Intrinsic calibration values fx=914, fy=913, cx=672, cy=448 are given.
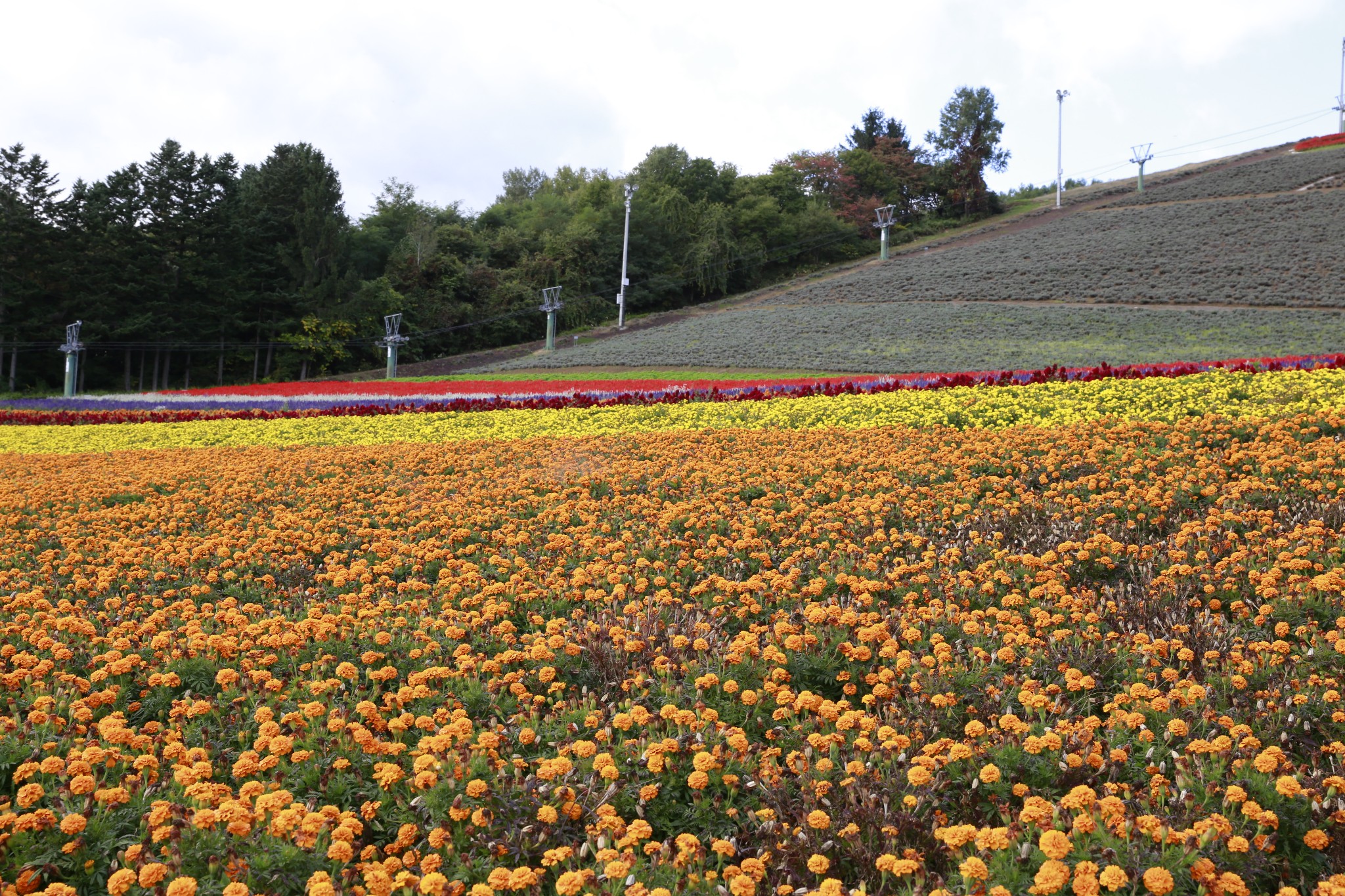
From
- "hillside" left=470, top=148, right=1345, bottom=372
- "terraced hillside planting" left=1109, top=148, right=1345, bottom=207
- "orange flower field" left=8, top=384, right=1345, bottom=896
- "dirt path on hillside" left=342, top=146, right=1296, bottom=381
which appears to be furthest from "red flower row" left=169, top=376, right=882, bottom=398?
"terraced hillside planting" left=1109, top=148, right=1345, bottom=207

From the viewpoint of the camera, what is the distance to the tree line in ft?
142

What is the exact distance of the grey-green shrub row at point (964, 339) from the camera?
90.9ft

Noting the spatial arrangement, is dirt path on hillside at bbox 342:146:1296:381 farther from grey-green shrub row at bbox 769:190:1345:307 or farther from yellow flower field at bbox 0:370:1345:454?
yellow flower field at bbox 0:370:1345:454

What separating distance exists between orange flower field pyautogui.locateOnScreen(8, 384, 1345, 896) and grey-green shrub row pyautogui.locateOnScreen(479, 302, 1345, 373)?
19064 millimetres

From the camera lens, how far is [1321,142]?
66625 millimetres

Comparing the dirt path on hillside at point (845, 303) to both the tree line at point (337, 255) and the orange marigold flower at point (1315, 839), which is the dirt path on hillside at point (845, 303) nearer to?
the tree line at point (337, 255)

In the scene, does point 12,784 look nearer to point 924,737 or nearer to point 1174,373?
point 924,737

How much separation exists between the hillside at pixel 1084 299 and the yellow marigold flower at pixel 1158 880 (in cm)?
2086

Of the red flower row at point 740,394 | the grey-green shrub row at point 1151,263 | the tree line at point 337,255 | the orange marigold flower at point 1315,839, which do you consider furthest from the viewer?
the tree line at point 337,255

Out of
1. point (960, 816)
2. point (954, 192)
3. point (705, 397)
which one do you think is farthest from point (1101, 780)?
point (954, 192)

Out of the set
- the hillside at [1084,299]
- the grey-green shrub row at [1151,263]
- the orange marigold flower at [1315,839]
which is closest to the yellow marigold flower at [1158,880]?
the orange marigold flower at [1315,839]

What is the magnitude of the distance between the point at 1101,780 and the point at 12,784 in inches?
177

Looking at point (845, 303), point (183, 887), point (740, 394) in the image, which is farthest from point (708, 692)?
point (845, 303)

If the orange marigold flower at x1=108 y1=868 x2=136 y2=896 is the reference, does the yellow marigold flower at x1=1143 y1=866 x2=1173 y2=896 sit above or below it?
above
